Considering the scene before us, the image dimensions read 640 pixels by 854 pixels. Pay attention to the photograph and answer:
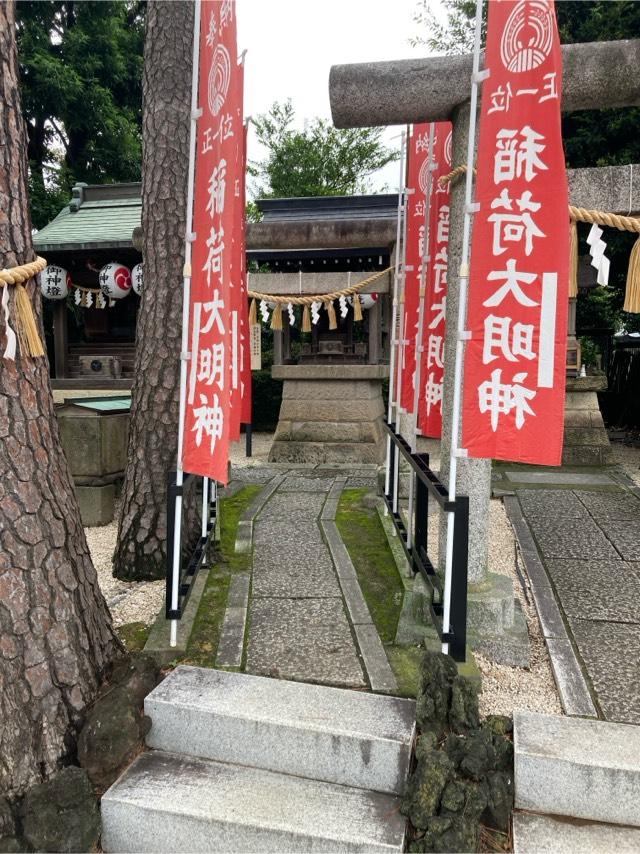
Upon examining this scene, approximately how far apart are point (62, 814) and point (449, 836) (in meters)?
1.53

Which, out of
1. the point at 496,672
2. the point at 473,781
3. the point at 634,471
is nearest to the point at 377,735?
the point at 473,781

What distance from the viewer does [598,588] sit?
4.38 metres

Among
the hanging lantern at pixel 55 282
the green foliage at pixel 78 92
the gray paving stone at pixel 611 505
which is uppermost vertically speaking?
the green foliage at pixel 78 92

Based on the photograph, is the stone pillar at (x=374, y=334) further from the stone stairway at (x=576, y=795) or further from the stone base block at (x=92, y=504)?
the stone stairway at (x=576, y=795)

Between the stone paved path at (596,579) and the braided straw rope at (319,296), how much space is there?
415 cm

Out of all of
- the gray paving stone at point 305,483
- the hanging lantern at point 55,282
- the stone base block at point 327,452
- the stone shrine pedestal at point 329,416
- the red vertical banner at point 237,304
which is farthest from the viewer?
the hanging lantern at point 55,282

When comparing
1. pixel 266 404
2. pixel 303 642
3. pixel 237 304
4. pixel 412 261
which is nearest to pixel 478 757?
pixel 303 642

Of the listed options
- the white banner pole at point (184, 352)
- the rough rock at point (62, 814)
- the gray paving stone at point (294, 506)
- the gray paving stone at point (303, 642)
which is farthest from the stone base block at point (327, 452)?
the rough rock at point (62, 814)

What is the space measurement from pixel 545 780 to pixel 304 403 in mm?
8389

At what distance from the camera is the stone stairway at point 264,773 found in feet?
7.48

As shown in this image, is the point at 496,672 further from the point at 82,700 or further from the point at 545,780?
the point at 82,700

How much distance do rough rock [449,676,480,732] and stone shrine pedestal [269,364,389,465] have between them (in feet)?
24.3

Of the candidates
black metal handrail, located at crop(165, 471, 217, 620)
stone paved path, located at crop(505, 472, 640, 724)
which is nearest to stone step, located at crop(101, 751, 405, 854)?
black metal handrail, located at crop(165, 471, 217, 620)

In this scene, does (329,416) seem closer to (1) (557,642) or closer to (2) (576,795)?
(1) (557,642)
